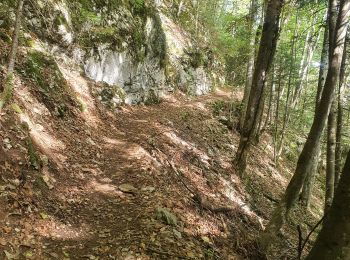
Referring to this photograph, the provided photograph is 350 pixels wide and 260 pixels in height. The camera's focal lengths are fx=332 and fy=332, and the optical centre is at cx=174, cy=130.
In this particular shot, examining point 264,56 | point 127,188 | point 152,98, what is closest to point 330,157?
point 264,56

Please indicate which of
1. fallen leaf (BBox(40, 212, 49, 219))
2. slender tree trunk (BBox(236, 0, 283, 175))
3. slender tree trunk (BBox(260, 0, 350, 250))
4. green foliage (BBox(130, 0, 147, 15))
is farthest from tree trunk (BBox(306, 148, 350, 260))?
green foliage (BBox(130, 0, 147, 15))

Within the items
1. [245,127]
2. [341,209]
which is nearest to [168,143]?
[245,127]

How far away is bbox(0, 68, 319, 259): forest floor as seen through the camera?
4613 mm

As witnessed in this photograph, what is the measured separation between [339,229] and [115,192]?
14.3 feet

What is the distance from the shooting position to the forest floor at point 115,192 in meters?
4.61

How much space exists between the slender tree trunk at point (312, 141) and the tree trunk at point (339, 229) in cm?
326

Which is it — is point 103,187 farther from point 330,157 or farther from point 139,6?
point 139,6

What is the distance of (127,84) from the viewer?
12.7m

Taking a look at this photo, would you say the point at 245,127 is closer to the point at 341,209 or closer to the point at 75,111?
the point at 75,111

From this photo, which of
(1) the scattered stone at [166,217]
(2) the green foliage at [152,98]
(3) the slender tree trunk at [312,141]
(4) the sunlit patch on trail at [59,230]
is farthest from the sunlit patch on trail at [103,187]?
(2) the green foliage at [152,98]

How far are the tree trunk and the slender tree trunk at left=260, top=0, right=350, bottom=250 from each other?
3260mm

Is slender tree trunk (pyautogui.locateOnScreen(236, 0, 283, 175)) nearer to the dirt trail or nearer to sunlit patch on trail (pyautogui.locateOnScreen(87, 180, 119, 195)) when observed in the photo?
the dirt trail

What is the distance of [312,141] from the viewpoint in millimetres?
5758

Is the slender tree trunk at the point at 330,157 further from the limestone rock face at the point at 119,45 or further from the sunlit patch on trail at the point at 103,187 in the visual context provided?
the limestone rock face at the point at 119,45
